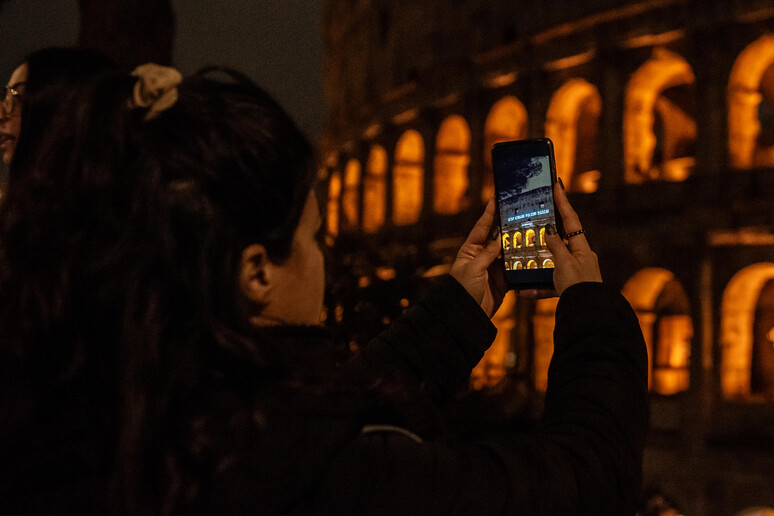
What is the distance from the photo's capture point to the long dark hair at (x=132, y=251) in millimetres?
1215

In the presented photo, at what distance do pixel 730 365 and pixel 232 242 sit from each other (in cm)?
1756

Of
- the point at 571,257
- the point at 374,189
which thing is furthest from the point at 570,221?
the point at 374,189

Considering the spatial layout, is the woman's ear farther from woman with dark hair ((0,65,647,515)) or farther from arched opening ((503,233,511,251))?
arched opening ((503,233,511,251))

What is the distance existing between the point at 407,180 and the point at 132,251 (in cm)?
2459

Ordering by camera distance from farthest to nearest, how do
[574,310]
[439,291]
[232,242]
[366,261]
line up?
[366,261] → [439,291] → [574,310] → [232,242]

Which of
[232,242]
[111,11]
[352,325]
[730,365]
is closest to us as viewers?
[232,242]

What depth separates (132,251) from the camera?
1243 millimetres

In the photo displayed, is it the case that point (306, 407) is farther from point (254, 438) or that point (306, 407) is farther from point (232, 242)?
point (232, 242)

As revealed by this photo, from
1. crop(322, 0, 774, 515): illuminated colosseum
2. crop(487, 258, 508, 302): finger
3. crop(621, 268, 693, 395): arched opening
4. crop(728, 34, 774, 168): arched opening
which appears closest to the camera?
crop(487, 258, 508, 302): finger

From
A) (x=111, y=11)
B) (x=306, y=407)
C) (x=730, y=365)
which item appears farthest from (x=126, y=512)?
(x=730, y=365)

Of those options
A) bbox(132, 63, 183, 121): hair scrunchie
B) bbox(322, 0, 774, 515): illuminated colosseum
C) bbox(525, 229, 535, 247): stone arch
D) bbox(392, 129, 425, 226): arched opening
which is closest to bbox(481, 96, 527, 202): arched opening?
bbox(322, 0, 774, 515): illuminated colosseum

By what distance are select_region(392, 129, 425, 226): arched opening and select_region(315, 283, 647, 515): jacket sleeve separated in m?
23.5

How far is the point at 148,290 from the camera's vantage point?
1.24 m

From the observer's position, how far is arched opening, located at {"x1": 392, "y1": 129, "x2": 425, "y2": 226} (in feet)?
→ 82.7
